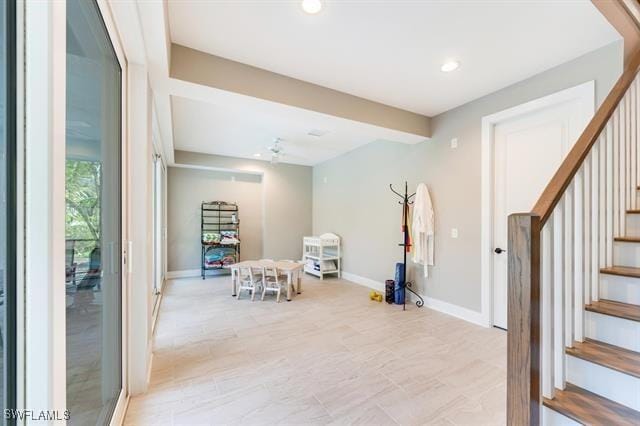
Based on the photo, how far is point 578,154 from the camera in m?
1.50

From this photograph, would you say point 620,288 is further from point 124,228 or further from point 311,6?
point 124,228

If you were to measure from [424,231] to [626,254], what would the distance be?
82.8 inches

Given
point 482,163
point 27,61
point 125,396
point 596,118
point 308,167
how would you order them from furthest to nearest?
point 308,167
point 482,163
point 125,396
point 596,118
point 27,61

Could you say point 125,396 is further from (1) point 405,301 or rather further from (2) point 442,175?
(2) point 442,175

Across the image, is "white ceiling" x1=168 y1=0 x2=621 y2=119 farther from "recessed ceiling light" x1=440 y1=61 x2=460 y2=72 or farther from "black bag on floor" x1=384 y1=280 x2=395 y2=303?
"black bag on floor" x1=384 y1=280 x2=395 y2=303

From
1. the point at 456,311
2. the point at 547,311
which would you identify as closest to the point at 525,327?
the point at 547,311

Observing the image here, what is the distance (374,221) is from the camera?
17.0 ft

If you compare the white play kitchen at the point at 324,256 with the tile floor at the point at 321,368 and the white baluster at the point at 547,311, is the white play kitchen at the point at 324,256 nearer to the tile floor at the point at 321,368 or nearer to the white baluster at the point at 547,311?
the tile floor at the point at 321,368

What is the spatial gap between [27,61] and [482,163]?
3823 mm

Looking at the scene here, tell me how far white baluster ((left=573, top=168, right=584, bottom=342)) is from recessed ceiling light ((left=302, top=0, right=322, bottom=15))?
1.97 meters

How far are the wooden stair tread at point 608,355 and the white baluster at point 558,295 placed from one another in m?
0.15

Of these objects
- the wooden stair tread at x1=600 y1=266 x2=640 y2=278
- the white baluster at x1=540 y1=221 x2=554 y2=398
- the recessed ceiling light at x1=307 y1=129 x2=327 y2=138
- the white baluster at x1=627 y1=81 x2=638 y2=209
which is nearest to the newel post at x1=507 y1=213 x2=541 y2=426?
the white baluster at x1=540 y1=221 x2=554 y2=398

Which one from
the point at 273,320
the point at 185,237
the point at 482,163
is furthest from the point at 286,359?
the point at 185,237

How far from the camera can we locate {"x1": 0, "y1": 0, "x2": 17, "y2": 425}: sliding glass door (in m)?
0.66
